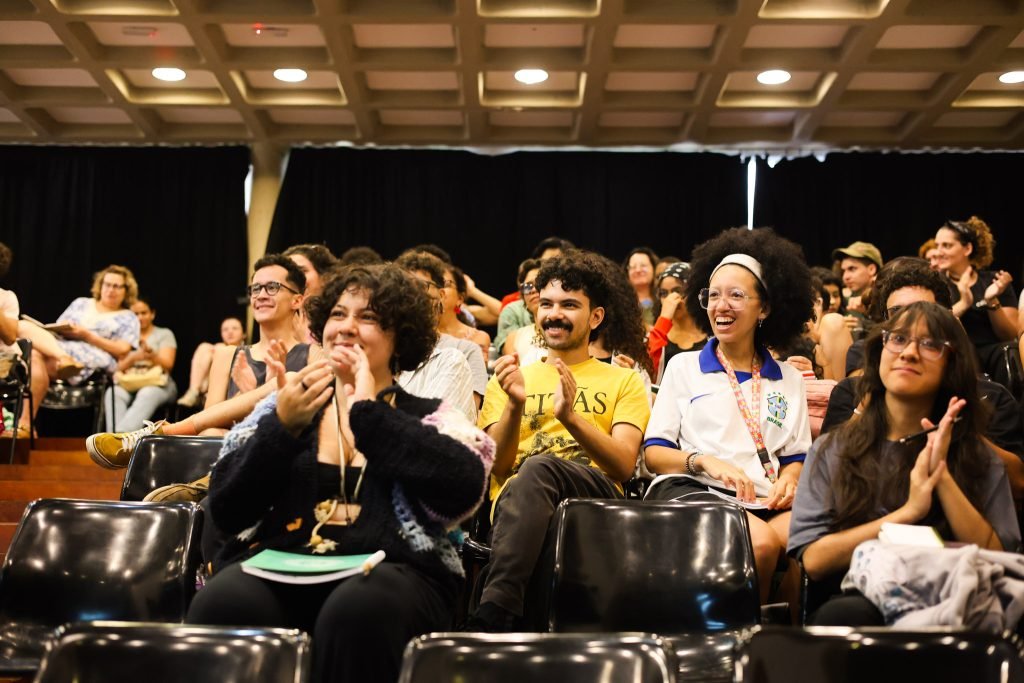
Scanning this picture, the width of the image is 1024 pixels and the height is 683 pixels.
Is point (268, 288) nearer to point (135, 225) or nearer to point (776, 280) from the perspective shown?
point (776, 280)

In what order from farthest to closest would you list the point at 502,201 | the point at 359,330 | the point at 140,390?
the point at 502,201
the point at 140,390
the point at 359,330

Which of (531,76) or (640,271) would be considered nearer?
(640,271)

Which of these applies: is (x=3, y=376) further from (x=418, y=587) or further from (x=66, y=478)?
(x=418, y=587)

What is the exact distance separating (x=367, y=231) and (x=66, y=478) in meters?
4.42

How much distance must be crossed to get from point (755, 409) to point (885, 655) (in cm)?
137

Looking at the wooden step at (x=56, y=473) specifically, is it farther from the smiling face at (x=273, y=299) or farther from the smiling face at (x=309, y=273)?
the smiling face at (x=273, y=299)

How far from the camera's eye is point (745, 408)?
3.13m

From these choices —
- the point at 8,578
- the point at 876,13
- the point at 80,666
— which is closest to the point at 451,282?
the point at 8,578

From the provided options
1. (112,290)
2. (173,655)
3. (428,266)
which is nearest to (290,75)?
(112,290)

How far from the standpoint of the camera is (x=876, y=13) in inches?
265

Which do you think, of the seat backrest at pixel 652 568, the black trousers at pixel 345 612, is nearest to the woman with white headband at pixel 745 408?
the seat backrest at pixel 652 568

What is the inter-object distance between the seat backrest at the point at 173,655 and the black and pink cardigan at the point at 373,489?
0.41 meters

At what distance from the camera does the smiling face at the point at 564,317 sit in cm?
335

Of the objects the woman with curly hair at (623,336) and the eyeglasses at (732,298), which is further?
the woman with curly hair at (623,336)
